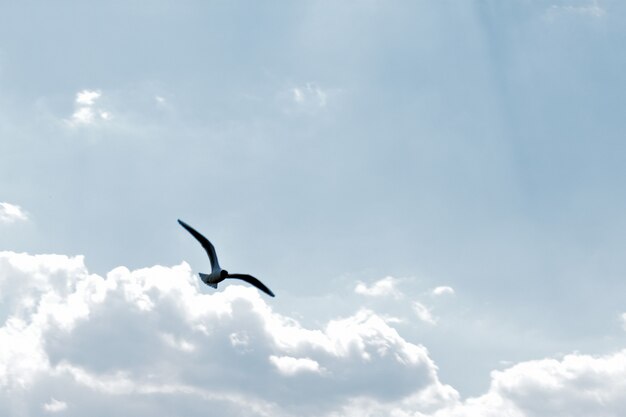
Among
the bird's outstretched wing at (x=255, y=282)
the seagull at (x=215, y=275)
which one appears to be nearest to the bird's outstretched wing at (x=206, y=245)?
the seagull at (x=215, y=275)

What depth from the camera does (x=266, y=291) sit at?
4392 inches

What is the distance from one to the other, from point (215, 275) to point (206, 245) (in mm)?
3921

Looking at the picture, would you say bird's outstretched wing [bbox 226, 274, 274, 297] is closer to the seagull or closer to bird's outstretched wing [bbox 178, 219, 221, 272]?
the seagull

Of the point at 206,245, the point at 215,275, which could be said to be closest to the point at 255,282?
the point at 215,275

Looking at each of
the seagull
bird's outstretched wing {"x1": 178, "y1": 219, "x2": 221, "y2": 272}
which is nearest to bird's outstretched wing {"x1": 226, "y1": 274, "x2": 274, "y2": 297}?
the seagull

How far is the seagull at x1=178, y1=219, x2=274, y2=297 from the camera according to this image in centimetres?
11043

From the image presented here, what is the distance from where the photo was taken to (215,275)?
11281cm

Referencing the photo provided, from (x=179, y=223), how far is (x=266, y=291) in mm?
13691

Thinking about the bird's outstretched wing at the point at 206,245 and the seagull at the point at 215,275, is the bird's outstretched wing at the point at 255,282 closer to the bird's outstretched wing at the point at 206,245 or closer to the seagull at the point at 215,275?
the seagull at the point at 215,275

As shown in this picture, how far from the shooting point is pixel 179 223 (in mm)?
106562

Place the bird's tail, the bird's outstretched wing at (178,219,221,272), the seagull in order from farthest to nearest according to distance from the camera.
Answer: the bird's tail, the seagull, the bird's outstretched wing at (178,219,221,272)

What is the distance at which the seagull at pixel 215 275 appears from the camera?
110 m

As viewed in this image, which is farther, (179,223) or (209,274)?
(209,274)

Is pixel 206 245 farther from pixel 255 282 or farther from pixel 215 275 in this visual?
pixel 255 282
